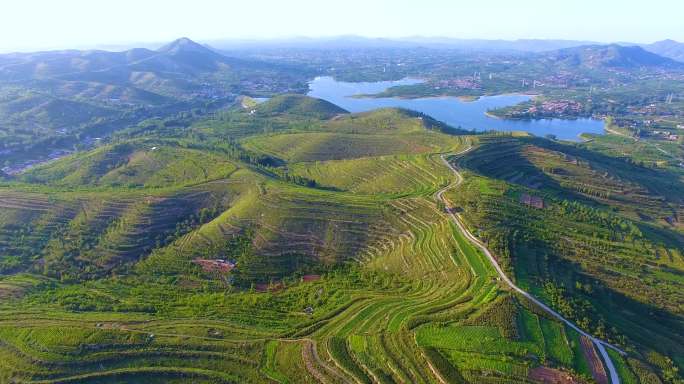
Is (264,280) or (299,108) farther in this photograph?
(299,108)

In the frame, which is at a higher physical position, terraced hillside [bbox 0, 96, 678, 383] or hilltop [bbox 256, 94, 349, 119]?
hilltop [bbox 256, 94, 349, 119]

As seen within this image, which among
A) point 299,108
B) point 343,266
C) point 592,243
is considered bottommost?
point 343,266

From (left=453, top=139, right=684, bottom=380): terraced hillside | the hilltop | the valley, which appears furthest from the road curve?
the hilltop

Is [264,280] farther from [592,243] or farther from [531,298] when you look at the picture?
[592,243]

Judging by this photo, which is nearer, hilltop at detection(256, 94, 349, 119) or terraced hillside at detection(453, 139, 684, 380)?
terraced hillside at detection(453, 139, 684, 380)

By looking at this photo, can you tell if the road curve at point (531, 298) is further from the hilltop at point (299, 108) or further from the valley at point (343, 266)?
the hilltop at point (299, 108)

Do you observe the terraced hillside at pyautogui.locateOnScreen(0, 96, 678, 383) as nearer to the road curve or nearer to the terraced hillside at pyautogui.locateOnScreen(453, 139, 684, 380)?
the road curve

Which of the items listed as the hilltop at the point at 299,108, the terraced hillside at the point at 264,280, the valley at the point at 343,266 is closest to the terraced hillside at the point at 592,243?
the valley at the point at 343,266

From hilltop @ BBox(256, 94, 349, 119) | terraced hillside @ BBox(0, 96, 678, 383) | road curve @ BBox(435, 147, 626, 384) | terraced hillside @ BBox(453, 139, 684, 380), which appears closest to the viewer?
road curve @ BBox(435, 147, 626, 384)

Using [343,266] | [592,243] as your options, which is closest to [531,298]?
[592,243]

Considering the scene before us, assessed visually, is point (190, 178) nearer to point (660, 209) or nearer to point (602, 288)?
point (602, 288)

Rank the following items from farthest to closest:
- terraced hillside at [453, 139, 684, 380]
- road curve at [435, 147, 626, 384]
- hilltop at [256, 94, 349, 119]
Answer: hilltop at [256, 94, 349, 119] → terraced hillside at [453, 139, 684, 380] → road curve at [435, 147, 626, 384]
